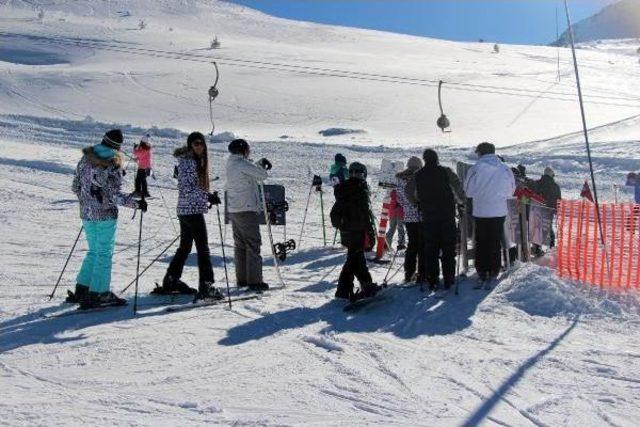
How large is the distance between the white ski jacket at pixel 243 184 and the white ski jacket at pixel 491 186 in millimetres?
2377

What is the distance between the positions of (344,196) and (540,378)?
314cm

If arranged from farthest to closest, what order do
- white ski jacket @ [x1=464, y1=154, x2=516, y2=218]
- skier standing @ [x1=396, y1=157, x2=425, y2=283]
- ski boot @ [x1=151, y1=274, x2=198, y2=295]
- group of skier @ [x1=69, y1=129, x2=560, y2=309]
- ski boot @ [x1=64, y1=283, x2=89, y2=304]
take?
skier standing @ [x1=396, y1=157, x2=425, y2=283]
ski boot @ [x1=151, y1=274, x2=198, y2=295]
white ski jacket @ [x1=464, y1=154, x2=516, y2=218]
ski boot @ [x1=64, y1=283, x2=89, y2=304]
group of skier @ [x1=69, y1=129, x2=560, y2=309]

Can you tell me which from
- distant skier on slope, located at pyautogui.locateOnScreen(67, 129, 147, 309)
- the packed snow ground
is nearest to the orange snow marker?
the packed snow ground

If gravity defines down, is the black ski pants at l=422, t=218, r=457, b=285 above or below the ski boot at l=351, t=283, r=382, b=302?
above

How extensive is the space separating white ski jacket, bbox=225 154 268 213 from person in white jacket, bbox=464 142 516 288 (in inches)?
93.8

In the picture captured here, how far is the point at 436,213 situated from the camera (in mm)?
8008

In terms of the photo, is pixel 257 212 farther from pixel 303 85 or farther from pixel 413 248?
pixel 303 85

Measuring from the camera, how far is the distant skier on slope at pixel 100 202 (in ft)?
23.3

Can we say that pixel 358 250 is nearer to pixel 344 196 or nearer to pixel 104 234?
pixel 344 196

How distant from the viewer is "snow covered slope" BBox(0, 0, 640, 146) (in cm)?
3300

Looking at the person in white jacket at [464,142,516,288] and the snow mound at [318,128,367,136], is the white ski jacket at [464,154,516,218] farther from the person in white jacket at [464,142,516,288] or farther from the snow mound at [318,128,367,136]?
the snow mound at [318,128,367,136]

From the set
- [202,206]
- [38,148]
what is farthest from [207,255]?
[38,148]

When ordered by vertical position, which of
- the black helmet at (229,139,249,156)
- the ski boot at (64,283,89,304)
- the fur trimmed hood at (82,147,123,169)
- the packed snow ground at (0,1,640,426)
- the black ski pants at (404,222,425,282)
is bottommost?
the packed snow ground at (0,1,640,426)

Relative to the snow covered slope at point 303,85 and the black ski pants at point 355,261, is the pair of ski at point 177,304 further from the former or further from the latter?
the snow covered slope at point 303,85
